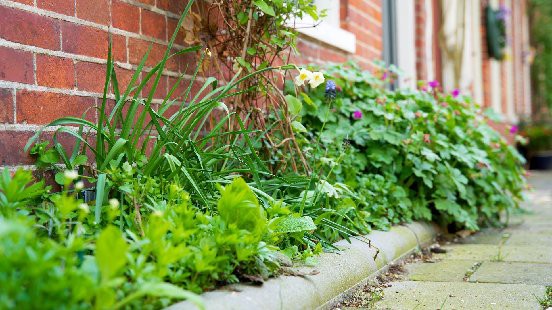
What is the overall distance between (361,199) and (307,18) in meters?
1.35

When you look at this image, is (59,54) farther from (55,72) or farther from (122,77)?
(122,77)

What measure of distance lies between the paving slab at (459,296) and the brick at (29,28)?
4.22ft

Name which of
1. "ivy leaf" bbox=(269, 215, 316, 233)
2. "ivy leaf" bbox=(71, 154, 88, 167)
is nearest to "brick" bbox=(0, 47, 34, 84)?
"ivy leaf" bbox=(71, 154, 88, 167)

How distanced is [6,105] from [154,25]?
82 cm

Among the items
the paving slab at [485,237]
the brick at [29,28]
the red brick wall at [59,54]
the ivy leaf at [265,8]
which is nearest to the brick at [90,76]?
the red brick wall at [59,54]

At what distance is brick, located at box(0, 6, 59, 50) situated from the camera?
188 centimetres

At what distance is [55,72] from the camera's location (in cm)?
206

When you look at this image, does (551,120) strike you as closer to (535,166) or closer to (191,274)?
(535,166)

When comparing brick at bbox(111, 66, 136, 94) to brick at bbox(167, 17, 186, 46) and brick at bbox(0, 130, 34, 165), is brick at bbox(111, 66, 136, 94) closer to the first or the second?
brick at bbox(167, 17, 186, 46)

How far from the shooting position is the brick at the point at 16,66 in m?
1.87

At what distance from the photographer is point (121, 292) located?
1.37m

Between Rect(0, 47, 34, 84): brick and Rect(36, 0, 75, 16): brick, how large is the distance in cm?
17

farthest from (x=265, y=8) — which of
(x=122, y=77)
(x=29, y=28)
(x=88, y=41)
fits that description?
(x=29, y=28)

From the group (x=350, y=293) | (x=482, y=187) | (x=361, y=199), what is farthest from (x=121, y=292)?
(x=482, y=187)
